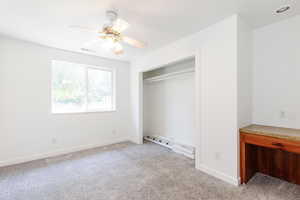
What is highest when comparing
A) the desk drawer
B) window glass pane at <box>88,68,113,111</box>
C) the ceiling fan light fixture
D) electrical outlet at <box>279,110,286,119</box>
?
the ceiling fan light fixture

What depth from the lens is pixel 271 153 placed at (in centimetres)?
227

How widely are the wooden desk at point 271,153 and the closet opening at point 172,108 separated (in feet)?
3.48

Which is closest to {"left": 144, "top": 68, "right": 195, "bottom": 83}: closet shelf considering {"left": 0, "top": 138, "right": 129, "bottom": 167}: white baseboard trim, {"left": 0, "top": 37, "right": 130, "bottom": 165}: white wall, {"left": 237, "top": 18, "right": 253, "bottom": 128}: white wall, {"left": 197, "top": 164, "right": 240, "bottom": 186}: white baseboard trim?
{"left": 237, "top": 18, "right": 253, "bottom": 128}: white wall

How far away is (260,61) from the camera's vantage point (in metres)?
2.43

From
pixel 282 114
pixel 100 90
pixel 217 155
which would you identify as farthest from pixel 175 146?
pixel 100 90

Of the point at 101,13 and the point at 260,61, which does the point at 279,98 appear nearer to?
the point at 260,61

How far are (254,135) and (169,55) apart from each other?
6.92 ft

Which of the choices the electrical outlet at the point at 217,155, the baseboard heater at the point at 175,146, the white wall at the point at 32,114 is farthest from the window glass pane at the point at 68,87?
the electrical outlet at the point at 217,155

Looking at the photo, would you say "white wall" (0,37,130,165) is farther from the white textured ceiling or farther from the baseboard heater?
the baseboard heater

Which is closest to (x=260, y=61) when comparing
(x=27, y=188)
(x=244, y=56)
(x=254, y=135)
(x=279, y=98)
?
(x=244, y=56)

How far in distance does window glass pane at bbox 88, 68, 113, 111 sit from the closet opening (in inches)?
45.2

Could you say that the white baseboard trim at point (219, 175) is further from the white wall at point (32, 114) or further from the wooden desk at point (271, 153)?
the white wall at point (32, 114)

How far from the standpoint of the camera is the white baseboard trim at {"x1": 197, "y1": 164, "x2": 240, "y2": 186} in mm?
2057

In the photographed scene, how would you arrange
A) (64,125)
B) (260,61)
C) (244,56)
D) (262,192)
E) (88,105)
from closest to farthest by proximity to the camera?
(262,192) < (244,56) < (260,61) < (64,125) < (88,105)
